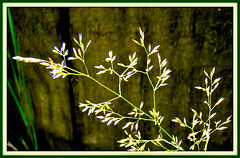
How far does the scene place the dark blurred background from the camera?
1.48 ft

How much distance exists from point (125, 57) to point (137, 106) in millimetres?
119

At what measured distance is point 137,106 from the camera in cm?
49

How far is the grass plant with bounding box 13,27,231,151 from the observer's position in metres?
0.46

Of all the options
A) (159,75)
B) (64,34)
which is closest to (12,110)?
Answer: (64,34)

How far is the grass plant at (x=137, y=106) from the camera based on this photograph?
462 mm

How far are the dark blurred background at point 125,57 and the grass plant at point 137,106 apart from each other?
0.01 m

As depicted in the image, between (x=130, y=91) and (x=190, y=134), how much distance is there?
18cm

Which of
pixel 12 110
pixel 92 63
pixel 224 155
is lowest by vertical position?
pixel 224 155

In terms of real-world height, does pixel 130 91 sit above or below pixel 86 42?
below

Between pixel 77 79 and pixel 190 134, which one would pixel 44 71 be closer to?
pixel 77 79

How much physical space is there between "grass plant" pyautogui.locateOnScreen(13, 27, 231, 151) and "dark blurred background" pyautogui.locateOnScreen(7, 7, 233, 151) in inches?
0.4

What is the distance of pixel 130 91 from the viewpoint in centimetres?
48
